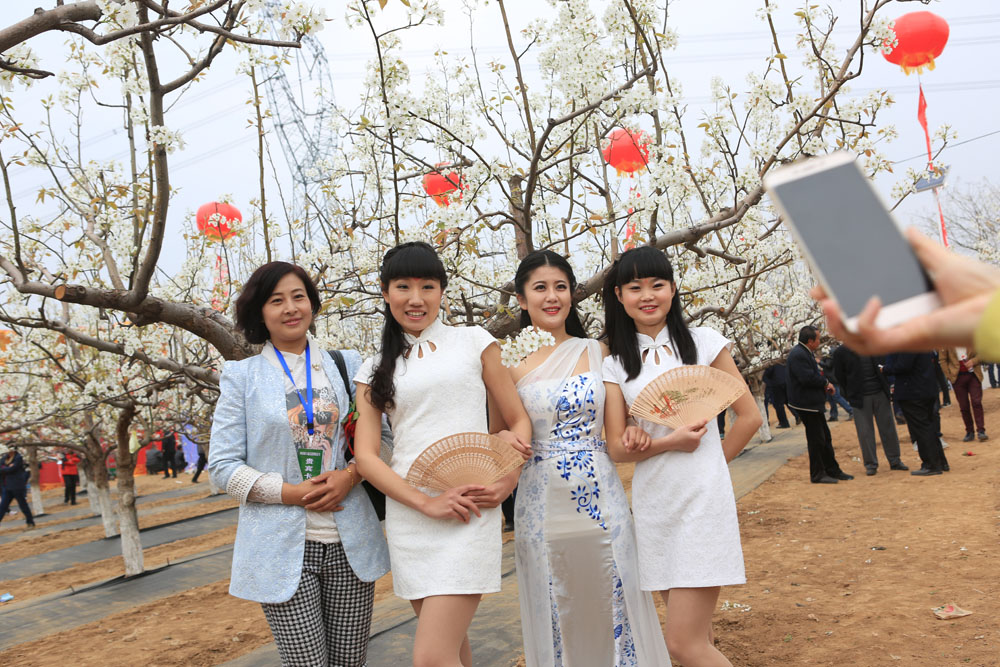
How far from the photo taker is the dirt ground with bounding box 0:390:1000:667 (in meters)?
3.60

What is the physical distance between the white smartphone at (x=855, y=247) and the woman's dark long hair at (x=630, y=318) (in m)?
1.73

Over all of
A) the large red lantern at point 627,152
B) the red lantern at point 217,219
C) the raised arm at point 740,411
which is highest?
the red lantern at point 217,219

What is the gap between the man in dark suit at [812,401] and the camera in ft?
27.7

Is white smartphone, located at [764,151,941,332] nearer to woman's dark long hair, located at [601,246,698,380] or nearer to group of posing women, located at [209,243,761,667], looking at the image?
group of posing women, located at [209,243,761,667]

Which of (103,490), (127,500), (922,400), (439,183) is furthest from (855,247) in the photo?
(103,490)

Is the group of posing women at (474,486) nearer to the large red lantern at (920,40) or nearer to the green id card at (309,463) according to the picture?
Result: the green id card at (309,463)

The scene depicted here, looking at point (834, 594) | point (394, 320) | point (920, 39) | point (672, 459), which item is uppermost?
point (920, 39)

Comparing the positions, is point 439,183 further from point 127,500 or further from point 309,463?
point 127,500

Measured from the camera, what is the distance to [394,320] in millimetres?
2656

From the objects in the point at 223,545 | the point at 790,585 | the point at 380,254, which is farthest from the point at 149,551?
the point at 790,585

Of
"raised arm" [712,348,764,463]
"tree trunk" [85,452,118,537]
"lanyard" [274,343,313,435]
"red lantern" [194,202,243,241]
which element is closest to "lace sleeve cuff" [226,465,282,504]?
"lanyard" [274,343,313,435]

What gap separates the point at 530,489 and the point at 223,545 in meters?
7.85

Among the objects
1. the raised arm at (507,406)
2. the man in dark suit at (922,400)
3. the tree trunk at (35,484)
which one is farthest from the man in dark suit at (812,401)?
the tree trunk at (35,484)

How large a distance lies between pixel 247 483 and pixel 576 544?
117cm
